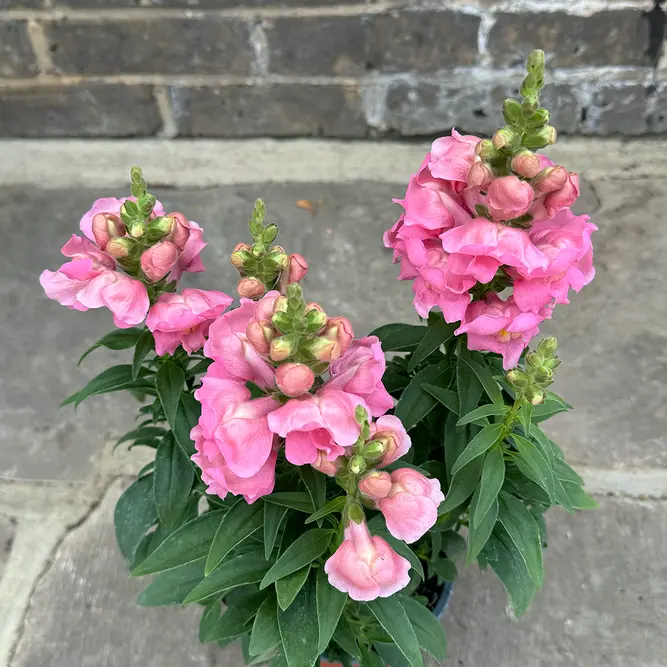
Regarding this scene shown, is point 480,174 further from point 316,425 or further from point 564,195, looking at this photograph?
point 316,425

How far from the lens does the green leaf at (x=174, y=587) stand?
2.85ft

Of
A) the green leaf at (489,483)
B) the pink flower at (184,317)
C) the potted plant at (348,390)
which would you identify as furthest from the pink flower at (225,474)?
the green leaf at (489,483)

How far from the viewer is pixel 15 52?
175 centimetres

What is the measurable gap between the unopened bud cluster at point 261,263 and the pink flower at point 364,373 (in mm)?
95

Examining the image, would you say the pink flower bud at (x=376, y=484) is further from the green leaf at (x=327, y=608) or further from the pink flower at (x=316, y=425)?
the green leaf at (x=327, y=608)

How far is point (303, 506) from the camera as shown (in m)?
0.69

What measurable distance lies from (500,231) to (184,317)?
0.97 feet

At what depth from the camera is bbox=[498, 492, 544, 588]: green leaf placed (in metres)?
0.75

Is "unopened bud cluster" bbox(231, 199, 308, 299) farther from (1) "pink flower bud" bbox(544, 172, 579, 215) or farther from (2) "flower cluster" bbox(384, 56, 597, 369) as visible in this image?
(1) "pink flower bud" bbox(544, 172, 579, 215)

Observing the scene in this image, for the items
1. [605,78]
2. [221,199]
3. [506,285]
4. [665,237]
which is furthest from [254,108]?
[506,285]

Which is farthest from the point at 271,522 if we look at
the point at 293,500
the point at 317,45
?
the point at 317,45

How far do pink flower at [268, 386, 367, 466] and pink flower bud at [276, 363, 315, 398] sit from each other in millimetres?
11

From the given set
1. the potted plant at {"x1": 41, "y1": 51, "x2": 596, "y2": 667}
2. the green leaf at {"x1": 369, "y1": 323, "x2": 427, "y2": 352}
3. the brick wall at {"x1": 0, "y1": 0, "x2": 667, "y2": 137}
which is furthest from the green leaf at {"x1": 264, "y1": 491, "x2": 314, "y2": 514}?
the brick wall at {"x1": 0, "y1": 0, "x2": 667, "y2": 137}

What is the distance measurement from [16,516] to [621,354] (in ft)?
3.82
